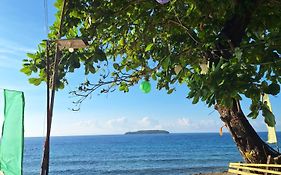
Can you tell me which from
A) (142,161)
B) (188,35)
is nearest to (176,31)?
(188,35)

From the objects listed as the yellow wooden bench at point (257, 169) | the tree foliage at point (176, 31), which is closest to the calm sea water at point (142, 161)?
the yellow wooden bench at point (257, 169)

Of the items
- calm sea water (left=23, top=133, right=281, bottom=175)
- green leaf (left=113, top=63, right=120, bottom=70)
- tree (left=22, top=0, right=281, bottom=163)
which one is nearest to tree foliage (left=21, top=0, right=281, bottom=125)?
tree (left=22, top=0, right=281, bottom=163)

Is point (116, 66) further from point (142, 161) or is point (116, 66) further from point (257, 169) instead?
point (142, 161)

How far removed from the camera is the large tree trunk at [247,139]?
19.2ft

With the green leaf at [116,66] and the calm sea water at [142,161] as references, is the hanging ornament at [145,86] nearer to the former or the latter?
the green leaf at [116,66]

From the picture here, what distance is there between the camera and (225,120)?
6.06 m

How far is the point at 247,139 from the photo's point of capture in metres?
5.84

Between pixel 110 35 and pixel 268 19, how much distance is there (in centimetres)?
224

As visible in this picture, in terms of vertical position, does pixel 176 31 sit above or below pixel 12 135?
above

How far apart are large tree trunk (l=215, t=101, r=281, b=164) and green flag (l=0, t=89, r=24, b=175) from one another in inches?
122

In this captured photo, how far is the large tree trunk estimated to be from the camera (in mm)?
5844

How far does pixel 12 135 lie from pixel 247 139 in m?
3.44

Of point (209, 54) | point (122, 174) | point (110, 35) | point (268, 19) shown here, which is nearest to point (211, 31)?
point (209, 54)

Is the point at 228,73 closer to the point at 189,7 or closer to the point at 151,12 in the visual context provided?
the point at 189,7
